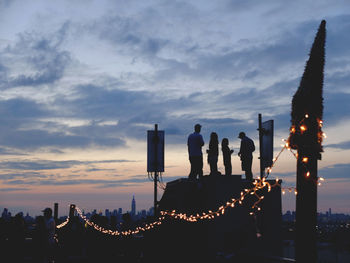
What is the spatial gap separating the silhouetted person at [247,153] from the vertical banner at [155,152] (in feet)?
9.85

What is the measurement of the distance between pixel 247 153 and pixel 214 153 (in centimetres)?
126

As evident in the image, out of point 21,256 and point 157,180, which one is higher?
point 157,180

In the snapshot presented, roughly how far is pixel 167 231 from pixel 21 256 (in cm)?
555

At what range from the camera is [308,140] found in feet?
23.3

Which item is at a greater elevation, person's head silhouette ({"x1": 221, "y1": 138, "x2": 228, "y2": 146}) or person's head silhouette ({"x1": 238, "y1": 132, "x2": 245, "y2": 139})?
person's head silhouette ({"x1": 238, "y1": 132, "x2": 245, "y2": 139})

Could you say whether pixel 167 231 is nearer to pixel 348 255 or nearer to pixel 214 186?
pixel 214 186

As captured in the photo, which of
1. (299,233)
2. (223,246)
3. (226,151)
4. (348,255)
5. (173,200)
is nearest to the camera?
(299,233)

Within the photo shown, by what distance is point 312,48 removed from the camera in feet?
24.2

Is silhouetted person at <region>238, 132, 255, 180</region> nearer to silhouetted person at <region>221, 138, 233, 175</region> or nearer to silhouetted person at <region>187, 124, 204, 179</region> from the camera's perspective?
silhouetted person at <region>221, 138, 233, 175</region>

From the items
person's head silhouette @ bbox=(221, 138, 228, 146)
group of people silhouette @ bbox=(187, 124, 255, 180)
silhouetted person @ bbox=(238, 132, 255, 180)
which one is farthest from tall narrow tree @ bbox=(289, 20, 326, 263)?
person's head silhouette @ bbox=(221, 138, 228, 146)

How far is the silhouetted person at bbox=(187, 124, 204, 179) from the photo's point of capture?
52.4ft

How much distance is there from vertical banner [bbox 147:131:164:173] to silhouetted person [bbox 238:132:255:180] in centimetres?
300

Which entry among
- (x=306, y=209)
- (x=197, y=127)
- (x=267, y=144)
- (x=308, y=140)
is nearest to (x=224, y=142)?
(x=197, y=127)

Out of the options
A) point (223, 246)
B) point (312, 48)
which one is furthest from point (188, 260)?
point (312, 48)
